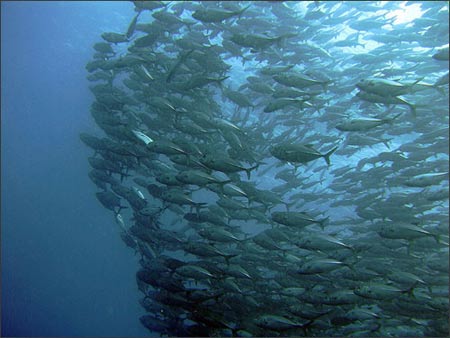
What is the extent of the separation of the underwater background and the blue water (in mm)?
107

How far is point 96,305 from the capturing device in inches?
2131

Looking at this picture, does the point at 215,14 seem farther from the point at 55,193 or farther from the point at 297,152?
the point at 55,193

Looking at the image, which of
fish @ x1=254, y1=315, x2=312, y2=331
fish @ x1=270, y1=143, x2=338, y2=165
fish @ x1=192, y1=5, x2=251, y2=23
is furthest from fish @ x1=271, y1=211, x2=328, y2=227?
fish @ x1=192, y1=5, x2=251, y2=23

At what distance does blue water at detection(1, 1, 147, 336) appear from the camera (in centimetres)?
2011

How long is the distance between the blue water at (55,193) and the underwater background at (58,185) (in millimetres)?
107

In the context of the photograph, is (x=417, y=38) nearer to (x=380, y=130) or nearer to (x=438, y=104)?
(x=438, y=104)

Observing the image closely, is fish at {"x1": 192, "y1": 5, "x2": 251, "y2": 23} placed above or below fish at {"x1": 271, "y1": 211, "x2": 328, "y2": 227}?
above

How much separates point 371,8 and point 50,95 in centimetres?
2653

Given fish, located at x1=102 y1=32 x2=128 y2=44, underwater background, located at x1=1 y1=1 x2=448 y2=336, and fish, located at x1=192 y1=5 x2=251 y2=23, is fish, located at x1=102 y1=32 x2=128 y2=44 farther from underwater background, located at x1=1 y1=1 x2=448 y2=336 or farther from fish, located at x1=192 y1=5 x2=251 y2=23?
underwater background, located at x1=1 y1=1 x2=448 y2=336

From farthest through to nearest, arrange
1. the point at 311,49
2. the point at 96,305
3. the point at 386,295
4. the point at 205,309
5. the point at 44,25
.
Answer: the point at 96,305 → the point at 44,25 → the point at 311,49 → the point at 205,309 → the point at 386,295

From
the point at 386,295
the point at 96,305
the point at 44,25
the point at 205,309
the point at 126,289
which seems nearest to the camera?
the point at 386,295

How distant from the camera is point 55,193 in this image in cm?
4097

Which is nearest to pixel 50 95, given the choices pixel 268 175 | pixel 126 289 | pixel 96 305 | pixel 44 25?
pixel 44 25

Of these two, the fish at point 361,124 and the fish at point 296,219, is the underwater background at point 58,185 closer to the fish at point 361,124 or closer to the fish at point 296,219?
the fish at point 361,124
